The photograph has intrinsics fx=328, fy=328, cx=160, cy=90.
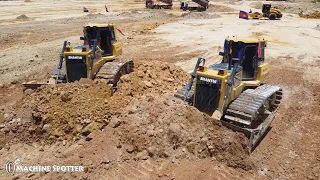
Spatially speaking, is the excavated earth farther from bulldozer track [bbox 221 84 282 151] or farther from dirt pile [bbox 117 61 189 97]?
dirt pile [bbox 117 61 189 97]

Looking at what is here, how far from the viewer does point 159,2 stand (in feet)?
164

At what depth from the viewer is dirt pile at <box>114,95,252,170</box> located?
289 inches

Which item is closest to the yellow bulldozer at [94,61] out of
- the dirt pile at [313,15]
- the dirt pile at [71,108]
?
the dirt pile at [71,108]

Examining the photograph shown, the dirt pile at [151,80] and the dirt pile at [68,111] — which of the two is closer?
the dirt pile at [68,111]

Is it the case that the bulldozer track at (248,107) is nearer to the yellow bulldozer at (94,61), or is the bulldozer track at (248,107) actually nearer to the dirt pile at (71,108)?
the dirt pile at (71,108)

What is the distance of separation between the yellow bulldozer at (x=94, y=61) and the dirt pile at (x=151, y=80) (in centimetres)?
44

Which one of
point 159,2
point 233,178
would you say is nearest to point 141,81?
point 233,178

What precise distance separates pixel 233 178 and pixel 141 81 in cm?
517

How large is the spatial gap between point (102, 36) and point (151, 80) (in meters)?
2.56

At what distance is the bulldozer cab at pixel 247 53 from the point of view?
9.24 m

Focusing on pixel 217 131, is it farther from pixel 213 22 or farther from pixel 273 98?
pixel 213 22

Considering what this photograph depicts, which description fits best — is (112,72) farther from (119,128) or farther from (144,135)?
(144,135)

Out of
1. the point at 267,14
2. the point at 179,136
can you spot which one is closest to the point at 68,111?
the point at 179,136

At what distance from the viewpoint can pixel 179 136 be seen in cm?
753
